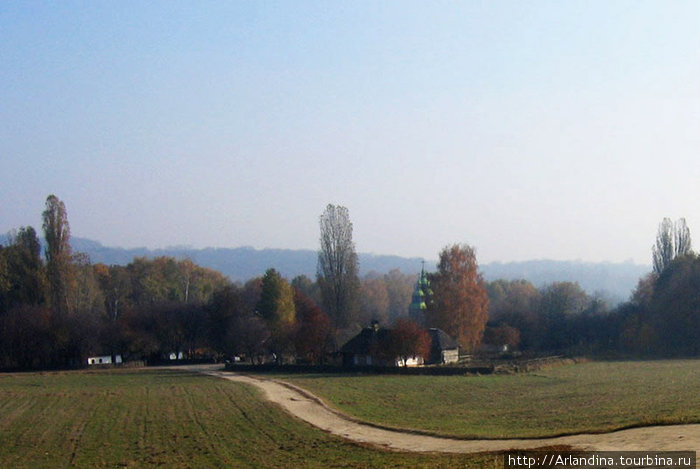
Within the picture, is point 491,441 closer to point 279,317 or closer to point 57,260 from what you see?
point 279,317

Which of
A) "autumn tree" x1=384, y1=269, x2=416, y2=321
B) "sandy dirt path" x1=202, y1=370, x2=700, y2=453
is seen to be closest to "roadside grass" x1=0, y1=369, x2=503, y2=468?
"sandy dirt path" x1=202, y1=370, x2=700, y2=453

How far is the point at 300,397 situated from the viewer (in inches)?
1719

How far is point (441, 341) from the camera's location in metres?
71.3

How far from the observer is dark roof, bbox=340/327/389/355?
2687 inches

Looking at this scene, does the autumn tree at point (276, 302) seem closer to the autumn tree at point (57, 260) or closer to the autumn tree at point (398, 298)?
the autumn tree at point (57, 260)

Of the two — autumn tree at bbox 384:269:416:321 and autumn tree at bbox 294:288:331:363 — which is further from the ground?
autumn tree at bbox 384:269:416:321

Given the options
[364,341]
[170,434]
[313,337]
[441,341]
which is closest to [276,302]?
[313,337]

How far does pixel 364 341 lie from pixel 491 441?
1744 inches

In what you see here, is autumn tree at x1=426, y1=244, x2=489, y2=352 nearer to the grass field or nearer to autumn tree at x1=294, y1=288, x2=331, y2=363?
autumn tree at x1=294, y1=288, x2=331, y2=363

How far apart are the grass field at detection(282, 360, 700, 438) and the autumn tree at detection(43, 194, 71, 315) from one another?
1285 inches

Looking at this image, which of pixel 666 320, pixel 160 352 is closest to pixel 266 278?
pixel 160 352

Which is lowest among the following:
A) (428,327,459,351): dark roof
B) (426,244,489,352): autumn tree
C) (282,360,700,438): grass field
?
(282,360,700,438): grass field

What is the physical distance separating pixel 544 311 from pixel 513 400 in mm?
68232

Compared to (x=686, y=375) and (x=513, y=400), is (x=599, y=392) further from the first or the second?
(x=686, y=375)
